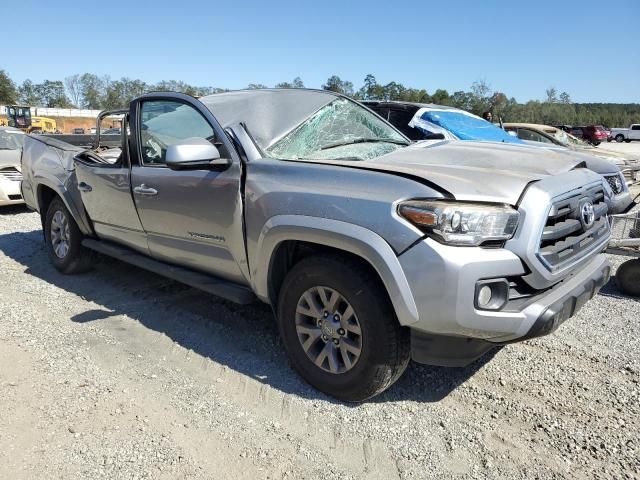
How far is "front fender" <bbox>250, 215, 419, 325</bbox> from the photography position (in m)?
2.48

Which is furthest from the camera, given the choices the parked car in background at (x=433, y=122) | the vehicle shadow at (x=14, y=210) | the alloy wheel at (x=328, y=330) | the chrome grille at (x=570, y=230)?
the vehicle shadow at (x=14, y=210)

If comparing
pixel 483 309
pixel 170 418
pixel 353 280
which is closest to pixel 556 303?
pixel 483 309

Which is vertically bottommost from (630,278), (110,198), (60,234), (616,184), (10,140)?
(630,278)

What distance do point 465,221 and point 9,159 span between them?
31.1ft

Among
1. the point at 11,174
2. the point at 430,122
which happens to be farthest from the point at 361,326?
the point at 11,174

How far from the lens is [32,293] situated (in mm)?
5012

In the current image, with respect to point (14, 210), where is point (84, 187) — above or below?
above

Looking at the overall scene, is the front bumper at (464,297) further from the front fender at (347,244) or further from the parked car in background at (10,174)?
the parked car in background at (10,174)

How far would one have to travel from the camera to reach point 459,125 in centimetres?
790

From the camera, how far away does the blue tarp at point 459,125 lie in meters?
7.56

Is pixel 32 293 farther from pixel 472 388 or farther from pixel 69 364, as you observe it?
pixel 472 388

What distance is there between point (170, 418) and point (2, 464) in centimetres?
82

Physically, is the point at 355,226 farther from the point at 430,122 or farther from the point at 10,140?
the point at 10,140

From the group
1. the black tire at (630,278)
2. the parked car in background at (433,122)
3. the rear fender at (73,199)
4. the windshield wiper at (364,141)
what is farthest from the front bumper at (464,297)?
the parked car in background at (433,122)
